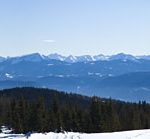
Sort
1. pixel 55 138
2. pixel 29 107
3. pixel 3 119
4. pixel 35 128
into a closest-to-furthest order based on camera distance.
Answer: pixel 55 138 < pixel 35 128 < pixel 29 107 < pixel 3 119

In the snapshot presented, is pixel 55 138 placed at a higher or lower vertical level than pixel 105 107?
lower

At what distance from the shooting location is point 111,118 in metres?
127

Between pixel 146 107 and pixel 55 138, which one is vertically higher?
pixel 146 107

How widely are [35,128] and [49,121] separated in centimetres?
417

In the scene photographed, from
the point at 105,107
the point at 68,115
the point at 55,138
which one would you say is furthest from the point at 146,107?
the point at 55,138

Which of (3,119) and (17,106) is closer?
(17,106)

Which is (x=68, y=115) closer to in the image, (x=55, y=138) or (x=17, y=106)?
(x=17, y=106)

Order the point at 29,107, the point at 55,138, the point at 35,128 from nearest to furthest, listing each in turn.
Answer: the point at 55,138
the point at 35,128
the point at 29,107

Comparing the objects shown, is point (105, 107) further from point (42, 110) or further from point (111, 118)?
point (42, 110)

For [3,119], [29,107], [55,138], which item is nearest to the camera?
[55,138]

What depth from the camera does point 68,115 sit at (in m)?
127

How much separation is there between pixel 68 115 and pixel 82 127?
4947 millimetres

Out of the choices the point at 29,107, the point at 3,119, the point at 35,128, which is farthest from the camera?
the point at 3,119

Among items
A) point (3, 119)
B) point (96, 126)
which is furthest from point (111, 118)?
point (3, 119)
